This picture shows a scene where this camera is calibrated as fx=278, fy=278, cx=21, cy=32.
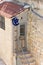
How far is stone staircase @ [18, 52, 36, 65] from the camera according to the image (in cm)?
1357

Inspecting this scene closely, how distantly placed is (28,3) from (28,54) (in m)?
2.53

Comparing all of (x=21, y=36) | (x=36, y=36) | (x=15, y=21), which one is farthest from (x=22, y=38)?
(x=15, y=21)

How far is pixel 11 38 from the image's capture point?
13.8 m

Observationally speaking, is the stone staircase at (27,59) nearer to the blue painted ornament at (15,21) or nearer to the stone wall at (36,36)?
the stone wall at (36,36)

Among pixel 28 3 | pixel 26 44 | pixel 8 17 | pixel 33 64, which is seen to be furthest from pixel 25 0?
pixel 33 64

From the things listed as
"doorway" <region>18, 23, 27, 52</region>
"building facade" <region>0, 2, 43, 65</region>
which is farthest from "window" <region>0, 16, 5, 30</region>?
"doorway" <region>18, 23, 27, 52</region>

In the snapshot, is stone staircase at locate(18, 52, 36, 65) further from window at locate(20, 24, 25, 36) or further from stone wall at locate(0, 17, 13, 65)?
window at locate(20, 24, 25, 36)

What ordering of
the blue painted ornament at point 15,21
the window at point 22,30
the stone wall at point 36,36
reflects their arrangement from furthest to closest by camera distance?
1. the window at point 22,30
2. the blue painted ornament at point 15,21
3. the stone wall at point 36,36

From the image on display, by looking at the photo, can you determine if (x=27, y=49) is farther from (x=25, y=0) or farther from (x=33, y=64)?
(x=25, y=0)

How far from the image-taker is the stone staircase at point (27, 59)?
13.6 m

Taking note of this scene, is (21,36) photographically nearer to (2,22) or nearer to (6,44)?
(6,44)

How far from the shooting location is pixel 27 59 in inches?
536

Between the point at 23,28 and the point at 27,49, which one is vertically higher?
the point at 23,28

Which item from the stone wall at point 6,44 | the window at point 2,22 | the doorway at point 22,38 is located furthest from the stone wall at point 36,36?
the window at point 2,22
